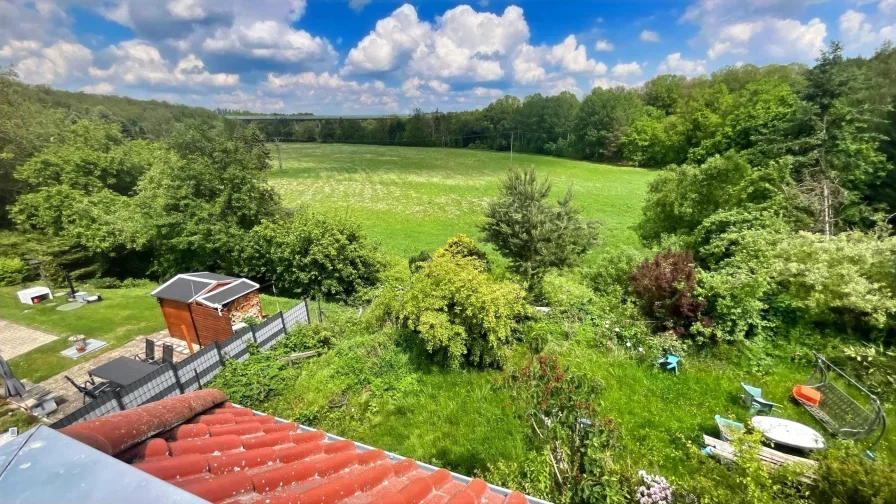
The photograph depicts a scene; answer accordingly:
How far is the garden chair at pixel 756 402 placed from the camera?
8.08 meters

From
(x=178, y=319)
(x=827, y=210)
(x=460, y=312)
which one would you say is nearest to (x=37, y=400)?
(x=178, y=319)

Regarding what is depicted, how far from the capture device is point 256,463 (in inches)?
123

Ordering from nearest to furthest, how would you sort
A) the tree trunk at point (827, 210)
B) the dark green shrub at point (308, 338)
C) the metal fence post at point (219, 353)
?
the metal fence post at point (219, 353) → the dark green shrub at point (308, 338) → the tree trunk at point (827, 210)

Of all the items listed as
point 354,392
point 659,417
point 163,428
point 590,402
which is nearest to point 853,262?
point 659,417

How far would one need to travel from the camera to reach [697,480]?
4.85m

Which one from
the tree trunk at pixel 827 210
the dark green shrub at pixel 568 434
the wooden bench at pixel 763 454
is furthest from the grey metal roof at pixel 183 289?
the tree trunk at pixel 827 210

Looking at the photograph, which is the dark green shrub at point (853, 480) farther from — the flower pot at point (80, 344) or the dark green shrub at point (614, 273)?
the flower pot at point (80, 344)

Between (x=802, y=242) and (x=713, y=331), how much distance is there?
4148mm

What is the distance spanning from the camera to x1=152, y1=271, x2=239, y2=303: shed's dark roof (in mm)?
13266

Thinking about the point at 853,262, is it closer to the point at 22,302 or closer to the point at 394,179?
the point at 22,302

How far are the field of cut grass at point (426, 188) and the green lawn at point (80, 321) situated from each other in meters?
10.7

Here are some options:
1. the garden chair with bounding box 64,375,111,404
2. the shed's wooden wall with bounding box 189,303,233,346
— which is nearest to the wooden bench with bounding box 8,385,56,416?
the garden chair with bounding box 64,375,111,404

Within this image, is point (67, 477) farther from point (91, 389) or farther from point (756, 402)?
point (91, 389)

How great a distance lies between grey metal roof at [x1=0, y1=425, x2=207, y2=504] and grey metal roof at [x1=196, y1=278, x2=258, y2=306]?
12.5 metres
